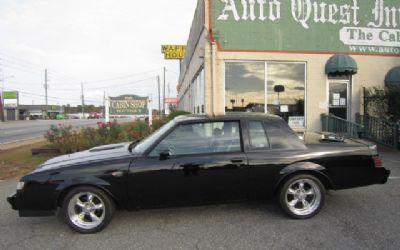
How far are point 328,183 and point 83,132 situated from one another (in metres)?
8.69

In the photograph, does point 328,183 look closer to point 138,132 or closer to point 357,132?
point 357,132

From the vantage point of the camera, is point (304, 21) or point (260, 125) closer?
point (260, 125)

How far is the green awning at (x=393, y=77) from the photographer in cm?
1130

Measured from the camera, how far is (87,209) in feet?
13.2

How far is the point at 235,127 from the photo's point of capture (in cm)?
444

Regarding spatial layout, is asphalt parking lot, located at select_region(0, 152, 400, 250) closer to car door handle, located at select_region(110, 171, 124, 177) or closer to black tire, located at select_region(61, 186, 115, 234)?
black tire, located at select_region(61, 186, 115, 234)

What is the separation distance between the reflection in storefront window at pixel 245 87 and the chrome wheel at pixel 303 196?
22.4 ft

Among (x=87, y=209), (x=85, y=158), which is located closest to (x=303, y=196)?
(x=87, y=209)

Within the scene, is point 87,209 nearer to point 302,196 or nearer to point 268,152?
point 268,152

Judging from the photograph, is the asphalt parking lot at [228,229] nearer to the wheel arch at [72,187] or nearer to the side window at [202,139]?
the wheel arch at [72,187]

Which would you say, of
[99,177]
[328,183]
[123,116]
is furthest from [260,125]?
[123,116]

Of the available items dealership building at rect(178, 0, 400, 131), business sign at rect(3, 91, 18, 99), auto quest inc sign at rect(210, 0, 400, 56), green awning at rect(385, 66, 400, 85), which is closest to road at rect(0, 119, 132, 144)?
dealership building at rect(178, 0, 400, 131)

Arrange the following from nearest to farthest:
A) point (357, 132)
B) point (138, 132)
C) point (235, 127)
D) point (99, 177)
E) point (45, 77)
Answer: point (99, 177), point (235, 127), point (357, 132), point (138, 132), point (45, 77)

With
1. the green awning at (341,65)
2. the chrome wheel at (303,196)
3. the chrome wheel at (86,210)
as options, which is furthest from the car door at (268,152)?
the green awning at (341,65)
